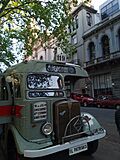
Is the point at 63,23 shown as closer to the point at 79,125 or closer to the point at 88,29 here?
the point at 79,125

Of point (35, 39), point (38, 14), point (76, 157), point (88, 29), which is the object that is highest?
point (88, 29)

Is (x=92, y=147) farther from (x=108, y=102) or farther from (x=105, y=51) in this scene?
(x=105, y=51)

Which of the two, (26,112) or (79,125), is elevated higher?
(26,112)

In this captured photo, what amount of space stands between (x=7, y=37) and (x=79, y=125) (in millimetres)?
15257

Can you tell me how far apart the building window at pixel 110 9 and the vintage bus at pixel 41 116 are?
2955 cm

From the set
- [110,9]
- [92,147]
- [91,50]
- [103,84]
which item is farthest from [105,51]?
[92,147]

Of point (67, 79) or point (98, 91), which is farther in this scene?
point (98, 91)

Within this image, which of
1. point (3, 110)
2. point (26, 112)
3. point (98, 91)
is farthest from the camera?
point (98, 91)

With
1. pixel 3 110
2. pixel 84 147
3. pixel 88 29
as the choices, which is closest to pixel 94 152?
pixel 84 147

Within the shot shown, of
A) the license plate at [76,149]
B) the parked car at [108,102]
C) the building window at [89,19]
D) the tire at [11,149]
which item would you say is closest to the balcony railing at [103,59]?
the parked car at [108,102]

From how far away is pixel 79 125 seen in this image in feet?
20.1

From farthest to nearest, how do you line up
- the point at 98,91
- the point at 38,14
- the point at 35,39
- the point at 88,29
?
1. the point at 88,29
2. the point at 98,91
3. the point at 35,39
4. the point at 38,14

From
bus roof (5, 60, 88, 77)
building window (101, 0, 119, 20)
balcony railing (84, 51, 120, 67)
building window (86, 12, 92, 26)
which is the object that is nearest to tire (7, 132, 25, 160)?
bus roof (5, 60, 88, 77)

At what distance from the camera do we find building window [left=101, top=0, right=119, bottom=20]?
3357 cm
